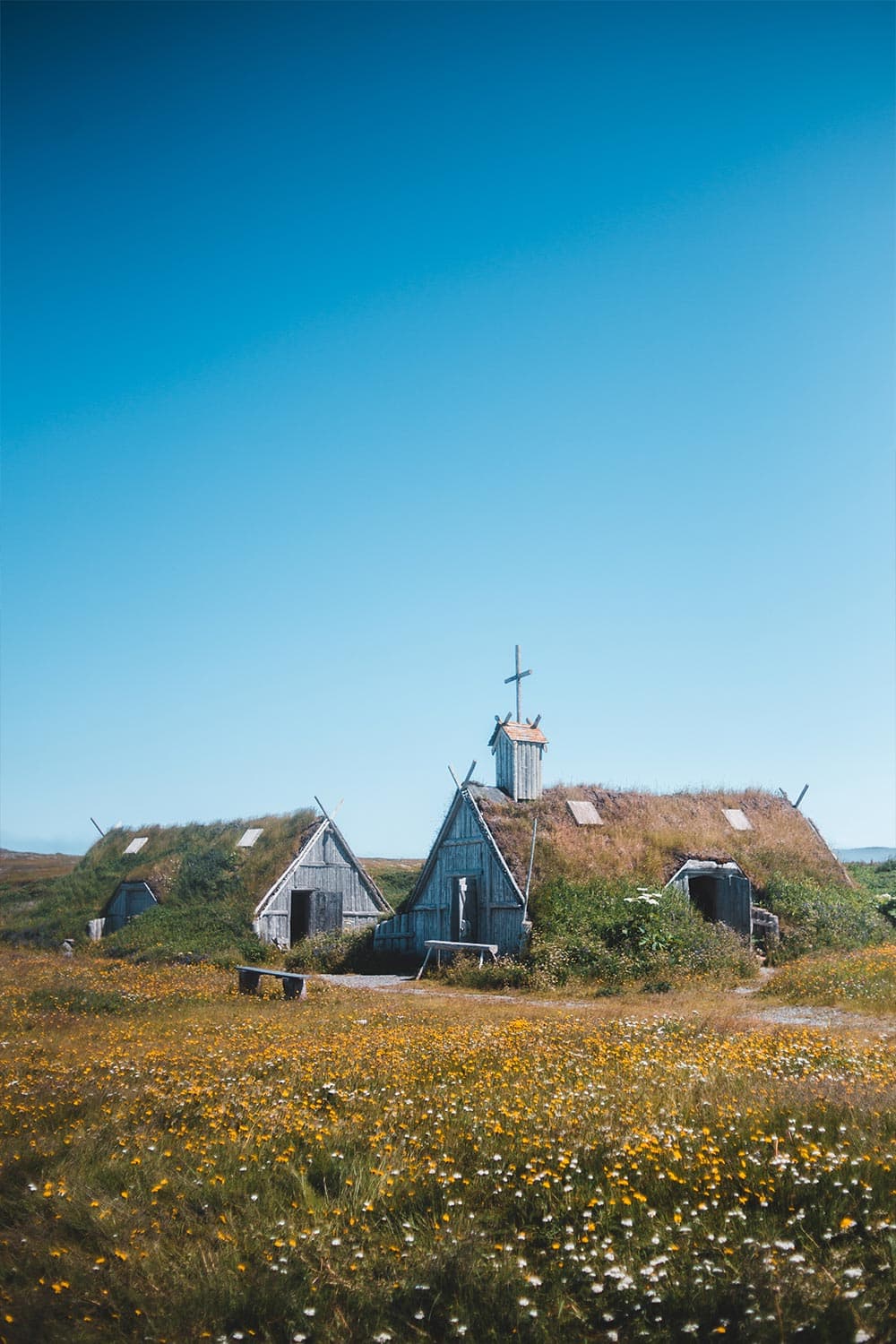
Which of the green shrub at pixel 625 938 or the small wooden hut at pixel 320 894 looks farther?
the small wooden hut at pixel 320 894

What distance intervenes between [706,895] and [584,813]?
7.10 m

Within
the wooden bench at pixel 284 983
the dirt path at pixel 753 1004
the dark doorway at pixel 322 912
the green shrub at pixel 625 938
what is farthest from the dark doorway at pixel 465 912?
the wooden bench at pixel 284 983

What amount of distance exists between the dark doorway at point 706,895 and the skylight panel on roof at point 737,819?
7.33 feet

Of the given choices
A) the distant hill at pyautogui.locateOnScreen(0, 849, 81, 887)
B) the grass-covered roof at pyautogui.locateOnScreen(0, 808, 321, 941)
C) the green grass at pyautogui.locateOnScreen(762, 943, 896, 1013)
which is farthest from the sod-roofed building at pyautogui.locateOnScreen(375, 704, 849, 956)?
the distant hill at pyautogui.locateOnScreen(0, 849, 81, 887)

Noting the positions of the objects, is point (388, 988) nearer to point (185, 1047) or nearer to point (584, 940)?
point (584, 940)

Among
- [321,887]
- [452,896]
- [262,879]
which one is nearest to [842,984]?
[452,896]

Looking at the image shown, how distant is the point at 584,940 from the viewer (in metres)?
25.1

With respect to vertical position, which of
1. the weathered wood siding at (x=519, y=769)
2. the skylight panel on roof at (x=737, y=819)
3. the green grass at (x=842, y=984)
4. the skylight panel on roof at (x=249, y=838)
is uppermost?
the weathered wood siding at (x=519, y=769)

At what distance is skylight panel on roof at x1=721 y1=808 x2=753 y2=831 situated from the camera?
33.4 m

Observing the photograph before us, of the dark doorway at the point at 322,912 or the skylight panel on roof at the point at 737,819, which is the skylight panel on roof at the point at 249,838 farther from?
the skylight panel on roof at the point at 737,819

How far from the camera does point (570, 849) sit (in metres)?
28.9

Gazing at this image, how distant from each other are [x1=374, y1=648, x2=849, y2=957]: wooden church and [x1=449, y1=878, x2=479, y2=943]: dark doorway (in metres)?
0.03

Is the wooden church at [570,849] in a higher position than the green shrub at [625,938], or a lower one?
higher

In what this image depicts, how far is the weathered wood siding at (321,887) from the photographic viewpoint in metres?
35.7
